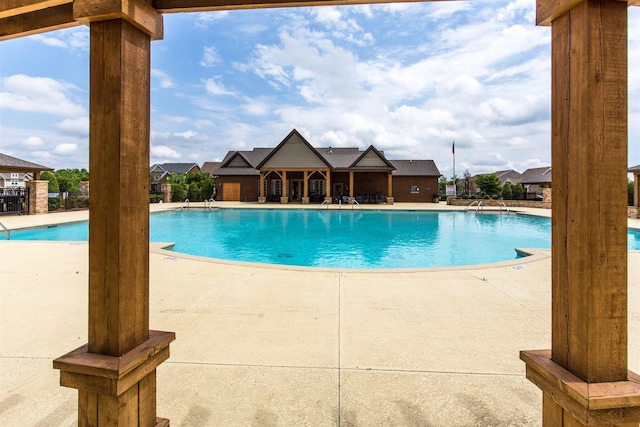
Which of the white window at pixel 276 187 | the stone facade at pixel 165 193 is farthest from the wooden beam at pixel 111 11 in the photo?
the stone facade at pixel 165 193

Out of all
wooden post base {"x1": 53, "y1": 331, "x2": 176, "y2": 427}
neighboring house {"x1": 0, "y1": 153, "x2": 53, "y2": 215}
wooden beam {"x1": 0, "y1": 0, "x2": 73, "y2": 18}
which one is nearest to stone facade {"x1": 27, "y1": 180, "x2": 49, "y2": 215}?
neighboring house {"x1": 0, "y1": 153, "x2": 53, "y2": 215}

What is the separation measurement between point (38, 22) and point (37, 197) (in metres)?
21.8

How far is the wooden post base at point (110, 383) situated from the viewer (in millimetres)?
1581

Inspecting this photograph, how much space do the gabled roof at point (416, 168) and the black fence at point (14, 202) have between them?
88.6 feet

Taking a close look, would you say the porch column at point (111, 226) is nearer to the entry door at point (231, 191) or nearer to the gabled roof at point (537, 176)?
the entry door at point (231, 191)

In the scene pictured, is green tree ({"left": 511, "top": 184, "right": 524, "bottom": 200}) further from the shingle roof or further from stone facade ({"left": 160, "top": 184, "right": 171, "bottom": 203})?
the shingle roof

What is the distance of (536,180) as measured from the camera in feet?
129

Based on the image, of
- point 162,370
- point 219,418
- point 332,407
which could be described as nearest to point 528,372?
point 332,407

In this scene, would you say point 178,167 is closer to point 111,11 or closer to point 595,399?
point 111,11

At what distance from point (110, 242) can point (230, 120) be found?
95.2 ft

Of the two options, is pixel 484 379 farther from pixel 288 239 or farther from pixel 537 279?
pixel 288 239

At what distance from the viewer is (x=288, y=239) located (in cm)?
1302

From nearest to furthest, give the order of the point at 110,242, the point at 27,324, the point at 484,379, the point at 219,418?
the point at 110,242
the point at 219,418
the point at 484,379
the point at 27,324

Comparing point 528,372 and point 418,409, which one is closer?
point 528,372
